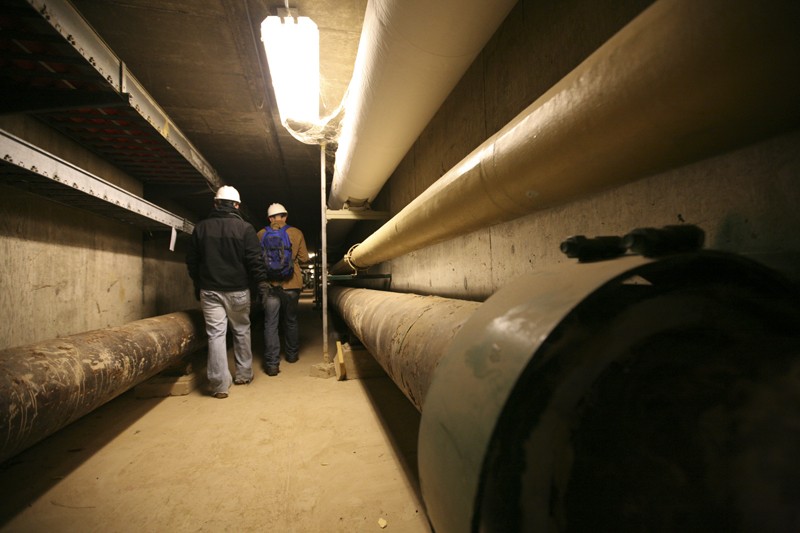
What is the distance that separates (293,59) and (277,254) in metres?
1.77

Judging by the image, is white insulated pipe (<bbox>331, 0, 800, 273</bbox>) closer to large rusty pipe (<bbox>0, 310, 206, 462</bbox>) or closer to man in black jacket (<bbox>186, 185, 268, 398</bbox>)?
large rusty pipe (<bbox>0, 310, 206, 462</bbox>)

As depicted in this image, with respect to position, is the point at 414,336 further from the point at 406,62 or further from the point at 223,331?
the point at 223,331

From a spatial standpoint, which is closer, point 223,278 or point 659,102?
point 659,102

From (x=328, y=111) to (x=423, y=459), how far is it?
265 centimetres

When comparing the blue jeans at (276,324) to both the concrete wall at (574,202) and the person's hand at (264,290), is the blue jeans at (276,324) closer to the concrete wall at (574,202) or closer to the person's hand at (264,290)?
the person's hand at (264,290)

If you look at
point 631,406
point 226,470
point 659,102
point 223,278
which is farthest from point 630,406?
point 223,278

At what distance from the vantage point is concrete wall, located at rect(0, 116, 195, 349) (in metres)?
1.57

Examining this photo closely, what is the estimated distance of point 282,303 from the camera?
3115mm

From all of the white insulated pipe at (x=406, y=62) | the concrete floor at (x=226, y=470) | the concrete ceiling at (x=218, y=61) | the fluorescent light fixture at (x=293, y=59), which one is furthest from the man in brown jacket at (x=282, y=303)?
the white insulated pipe at (x=406, y=62)

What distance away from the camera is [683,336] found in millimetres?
339

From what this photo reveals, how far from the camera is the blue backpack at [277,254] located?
2918 millimetres

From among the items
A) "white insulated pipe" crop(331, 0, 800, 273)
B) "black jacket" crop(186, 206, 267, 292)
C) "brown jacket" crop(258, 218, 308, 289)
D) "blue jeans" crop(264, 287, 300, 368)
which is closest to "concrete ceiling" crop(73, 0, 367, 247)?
"brown jacket" crop(258, 218, 308, 289)

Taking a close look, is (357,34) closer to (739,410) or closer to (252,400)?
(739,410)

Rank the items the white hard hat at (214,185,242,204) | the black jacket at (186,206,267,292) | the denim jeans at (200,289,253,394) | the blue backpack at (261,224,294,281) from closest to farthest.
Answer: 1. the denim jeans at (200,289,253,394)
2. the black jacket at (186,206,267,292)
3. the white hard hat at (214,185,242,204)
4. the blue backpack at (261,224,294,281)
